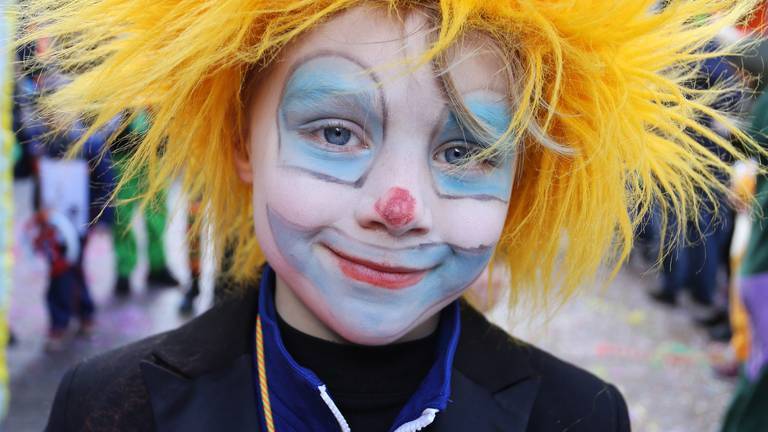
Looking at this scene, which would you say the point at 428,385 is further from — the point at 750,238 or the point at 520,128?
the point at 750,238

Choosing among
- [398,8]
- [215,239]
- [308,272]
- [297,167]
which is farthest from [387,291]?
[215,239]

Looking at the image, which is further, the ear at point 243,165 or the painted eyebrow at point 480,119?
the ear at point 243,165

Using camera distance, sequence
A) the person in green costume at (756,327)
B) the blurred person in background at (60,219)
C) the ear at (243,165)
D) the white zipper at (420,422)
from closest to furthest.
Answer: the white zipper at (420,422) < the ear at (243,165) < the person in green costume at (756,327) < the blurred person in background at (60,219)

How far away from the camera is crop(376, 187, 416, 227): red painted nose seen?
1.26 metres

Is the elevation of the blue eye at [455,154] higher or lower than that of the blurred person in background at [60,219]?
higher

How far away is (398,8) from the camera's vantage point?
1291mm

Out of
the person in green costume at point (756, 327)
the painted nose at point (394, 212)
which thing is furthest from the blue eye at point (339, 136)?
the person in green costume at point (756, 327)

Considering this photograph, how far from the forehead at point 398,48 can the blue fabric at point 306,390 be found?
0.47 meters

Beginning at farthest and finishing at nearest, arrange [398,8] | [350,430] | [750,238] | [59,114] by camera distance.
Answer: [750,238] < [59,114] < [350,430] < [398,8]

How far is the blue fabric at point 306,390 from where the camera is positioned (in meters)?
1.38

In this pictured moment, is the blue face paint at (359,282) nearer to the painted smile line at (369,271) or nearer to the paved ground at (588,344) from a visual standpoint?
the painted smile line at (369,271)

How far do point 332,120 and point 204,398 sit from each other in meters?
0.55

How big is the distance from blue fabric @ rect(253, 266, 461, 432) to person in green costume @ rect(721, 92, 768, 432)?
1.64 m

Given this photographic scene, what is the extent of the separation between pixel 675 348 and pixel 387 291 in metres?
4.48
